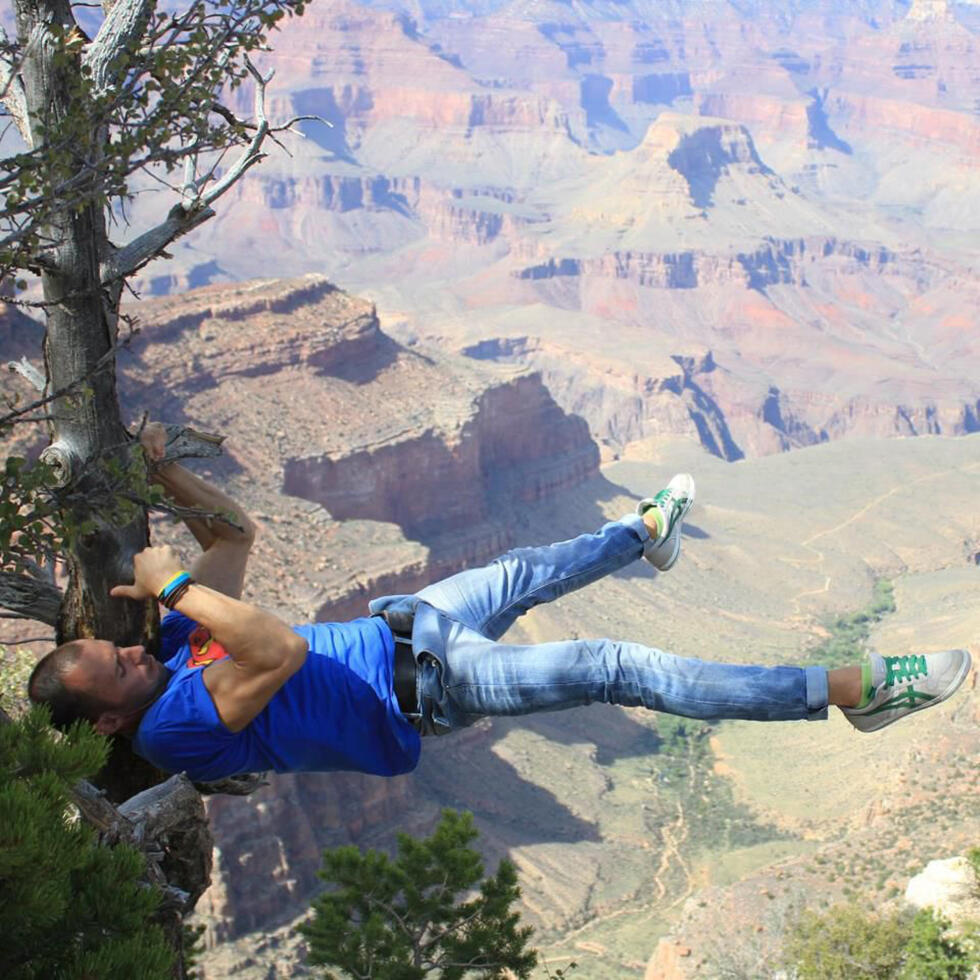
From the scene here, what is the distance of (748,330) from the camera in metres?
144

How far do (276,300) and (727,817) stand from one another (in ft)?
87.0

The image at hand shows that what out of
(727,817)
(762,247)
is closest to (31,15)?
(727,817)

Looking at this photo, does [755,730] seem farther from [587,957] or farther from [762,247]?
[762,247]

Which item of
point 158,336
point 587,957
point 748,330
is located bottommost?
point 748,330

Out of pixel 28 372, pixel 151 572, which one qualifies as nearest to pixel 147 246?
pixel 28 372

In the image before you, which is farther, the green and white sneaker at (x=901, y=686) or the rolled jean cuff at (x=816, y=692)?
the green and white sneaker at (x=901, y=686)

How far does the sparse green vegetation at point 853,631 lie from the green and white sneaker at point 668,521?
141 ft

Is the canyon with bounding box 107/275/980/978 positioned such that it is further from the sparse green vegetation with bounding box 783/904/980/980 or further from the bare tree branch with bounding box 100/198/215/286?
the bare tree branch with bounding box 100/198/215/286

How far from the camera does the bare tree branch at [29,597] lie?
319 inches

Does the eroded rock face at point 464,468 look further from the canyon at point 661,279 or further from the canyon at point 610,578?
the canyon at point 661,279

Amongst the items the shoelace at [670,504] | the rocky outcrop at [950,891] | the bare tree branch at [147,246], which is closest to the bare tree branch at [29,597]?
the bare tree branch at [147,246]

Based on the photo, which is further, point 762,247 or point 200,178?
point 762,247

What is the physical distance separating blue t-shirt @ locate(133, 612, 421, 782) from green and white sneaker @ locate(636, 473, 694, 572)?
2691 millimetres

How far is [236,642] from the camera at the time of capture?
24.9 feet
